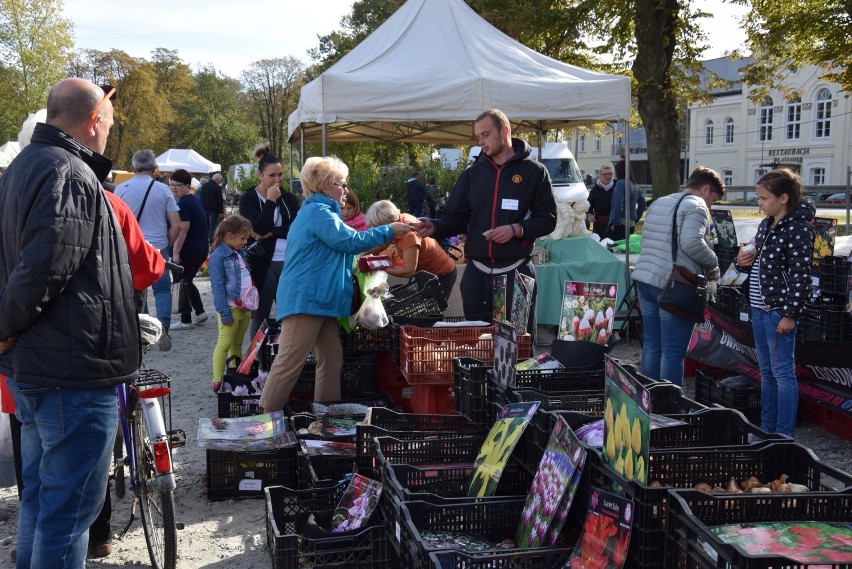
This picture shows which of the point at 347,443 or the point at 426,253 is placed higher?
the point at 426,253

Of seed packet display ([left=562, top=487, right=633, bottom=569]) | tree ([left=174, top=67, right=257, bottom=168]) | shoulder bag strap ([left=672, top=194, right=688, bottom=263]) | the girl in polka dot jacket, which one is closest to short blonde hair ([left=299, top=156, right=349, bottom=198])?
shoulder bag strap ([left=672, top=194, right=688, bottom=263])

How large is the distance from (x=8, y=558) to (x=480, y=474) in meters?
2.35

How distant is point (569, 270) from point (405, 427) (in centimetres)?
462

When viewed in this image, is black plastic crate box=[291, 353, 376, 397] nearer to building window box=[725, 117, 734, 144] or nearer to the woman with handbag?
the woman with handbag

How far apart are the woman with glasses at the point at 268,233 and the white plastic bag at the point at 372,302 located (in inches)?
67.1

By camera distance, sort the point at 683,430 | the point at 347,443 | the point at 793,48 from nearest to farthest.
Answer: the point at 683,430 → the point at 347,443 → the point at 793,48

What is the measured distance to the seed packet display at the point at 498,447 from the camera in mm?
3082

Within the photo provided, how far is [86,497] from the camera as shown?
2654 mm

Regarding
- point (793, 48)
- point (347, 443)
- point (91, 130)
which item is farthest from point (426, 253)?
point (793, 48)

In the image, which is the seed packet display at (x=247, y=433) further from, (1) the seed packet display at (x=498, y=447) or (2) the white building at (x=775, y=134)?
(2) the white building at (x=775, y=134)

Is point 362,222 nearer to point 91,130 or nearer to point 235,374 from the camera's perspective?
point 235,374

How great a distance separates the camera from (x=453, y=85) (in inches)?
295

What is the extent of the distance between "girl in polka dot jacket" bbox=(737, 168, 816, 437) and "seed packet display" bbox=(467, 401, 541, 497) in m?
2.41

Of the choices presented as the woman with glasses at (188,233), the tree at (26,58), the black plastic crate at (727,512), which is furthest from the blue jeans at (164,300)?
the tree at (26,58)
